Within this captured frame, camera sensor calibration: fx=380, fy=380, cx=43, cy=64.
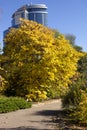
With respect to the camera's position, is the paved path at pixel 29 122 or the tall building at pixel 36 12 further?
the tall building at pixel 36 12

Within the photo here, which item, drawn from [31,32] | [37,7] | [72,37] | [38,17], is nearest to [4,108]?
[31,32]

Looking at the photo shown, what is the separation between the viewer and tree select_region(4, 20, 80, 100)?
28.4m

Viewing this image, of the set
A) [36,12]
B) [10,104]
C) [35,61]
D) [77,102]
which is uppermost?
[77,102]

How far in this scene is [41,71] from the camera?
1117 inches

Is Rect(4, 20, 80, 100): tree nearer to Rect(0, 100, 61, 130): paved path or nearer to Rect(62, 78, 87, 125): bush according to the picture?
Rect(62, 78, 87, 125): bush

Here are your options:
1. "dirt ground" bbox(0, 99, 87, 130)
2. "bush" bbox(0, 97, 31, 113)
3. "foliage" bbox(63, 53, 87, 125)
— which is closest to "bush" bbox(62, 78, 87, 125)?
"foliage" bbox(63, 53, 87, 125)

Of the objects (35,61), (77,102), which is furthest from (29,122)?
(35,61)

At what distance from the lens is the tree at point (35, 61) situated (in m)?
28.4

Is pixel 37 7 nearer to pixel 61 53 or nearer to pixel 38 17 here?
pixel 38 17

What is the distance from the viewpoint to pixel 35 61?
28.7m

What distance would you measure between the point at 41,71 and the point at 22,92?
2.46m

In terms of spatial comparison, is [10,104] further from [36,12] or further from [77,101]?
[36,12]

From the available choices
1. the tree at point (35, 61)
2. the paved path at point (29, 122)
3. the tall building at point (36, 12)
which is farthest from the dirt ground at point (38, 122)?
the tall building at point (36, 12)

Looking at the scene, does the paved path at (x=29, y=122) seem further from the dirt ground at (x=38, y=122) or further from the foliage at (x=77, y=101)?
the foliage at (x=77, y=101)
